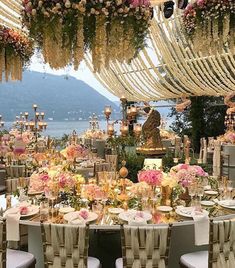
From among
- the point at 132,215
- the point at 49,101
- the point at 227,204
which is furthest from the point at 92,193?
the point at 49,101

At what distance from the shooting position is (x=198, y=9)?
4918 millimetres

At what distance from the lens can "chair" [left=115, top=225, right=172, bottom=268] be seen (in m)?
2.96

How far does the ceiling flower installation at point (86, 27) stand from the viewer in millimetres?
3863

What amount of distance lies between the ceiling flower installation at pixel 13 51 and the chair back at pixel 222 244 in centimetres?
452

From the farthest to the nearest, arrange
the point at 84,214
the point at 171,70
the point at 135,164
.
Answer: the point at 171,70 → the point at 135,164 → the point at 84,214

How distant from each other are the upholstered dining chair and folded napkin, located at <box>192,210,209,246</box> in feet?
4.07

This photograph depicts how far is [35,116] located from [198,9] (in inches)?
263

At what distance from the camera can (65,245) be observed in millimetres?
3025

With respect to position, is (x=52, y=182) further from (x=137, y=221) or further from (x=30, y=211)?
(x=137, y=221)

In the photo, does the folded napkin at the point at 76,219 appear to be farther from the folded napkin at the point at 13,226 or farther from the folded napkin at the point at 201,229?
the folded napkin at the point at 201,229

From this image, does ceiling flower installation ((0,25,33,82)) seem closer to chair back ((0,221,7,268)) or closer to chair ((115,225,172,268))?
chair back ((0,221,7,268))

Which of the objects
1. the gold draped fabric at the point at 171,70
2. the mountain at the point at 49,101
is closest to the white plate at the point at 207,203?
the gold draped fabric at the point at 171,70

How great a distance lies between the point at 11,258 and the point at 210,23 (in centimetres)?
323

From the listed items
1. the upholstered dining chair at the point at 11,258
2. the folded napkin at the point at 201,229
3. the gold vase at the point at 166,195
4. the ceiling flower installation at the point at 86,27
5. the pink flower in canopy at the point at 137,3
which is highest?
the pink flower in canopy at the point at 137,3
